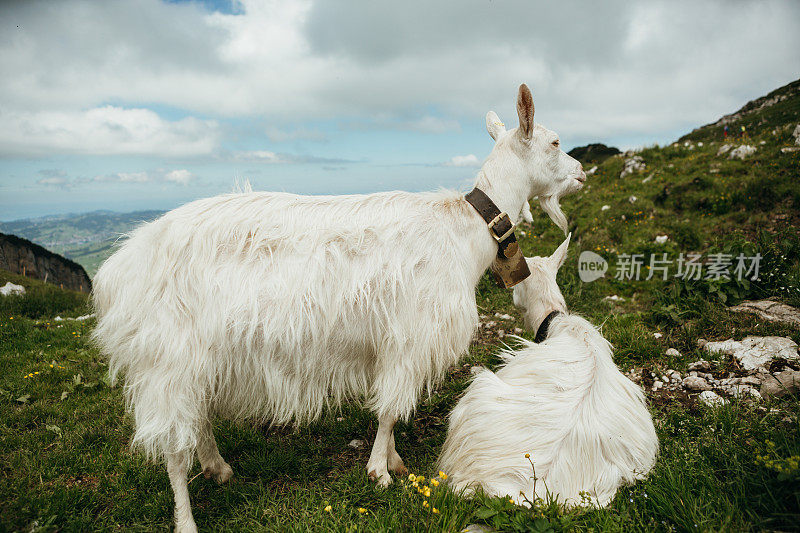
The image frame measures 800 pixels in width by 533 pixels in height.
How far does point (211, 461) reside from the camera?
351 centimetres

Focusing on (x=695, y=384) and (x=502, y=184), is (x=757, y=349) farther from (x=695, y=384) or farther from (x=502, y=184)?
(x=502, y=184)

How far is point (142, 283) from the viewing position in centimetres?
271

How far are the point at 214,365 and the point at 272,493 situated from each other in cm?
140

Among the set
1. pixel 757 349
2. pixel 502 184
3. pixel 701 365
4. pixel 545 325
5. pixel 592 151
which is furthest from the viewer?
pixel 592 151

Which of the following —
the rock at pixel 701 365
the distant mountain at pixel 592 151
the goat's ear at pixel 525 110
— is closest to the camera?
the goat's ear at pixel 525 110

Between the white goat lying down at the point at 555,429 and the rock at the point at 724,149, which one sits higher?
the rock at the point at 724,149

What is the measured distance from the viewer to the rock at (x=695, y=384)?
4202 millimetres

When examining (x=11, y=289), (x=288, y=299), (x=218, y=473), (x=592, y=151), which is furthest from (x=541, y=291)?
(x=592, y=151)

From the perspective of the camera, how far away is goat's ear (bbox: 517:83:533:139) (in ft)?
10.7

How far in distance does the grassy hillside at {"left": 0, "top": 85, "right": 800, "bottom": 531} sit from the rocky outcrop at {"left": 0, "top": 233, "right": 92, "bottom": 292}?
605 cm

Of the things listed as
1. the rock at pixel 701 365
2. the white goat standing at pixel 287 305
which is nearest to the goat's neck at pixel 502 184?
the white goat standing at pixel 287 305

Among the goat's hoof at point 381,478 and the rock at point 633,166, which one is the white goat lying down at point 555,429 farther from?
the rock at point 633,166

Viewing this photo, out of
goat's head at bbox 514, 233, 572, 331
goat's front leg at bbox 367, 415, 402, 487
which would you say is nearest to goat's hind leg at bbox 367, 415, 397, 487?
goat's front leg at bbox 367, 415, 402, 487

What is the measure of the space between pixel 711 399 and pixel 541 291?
182cm
